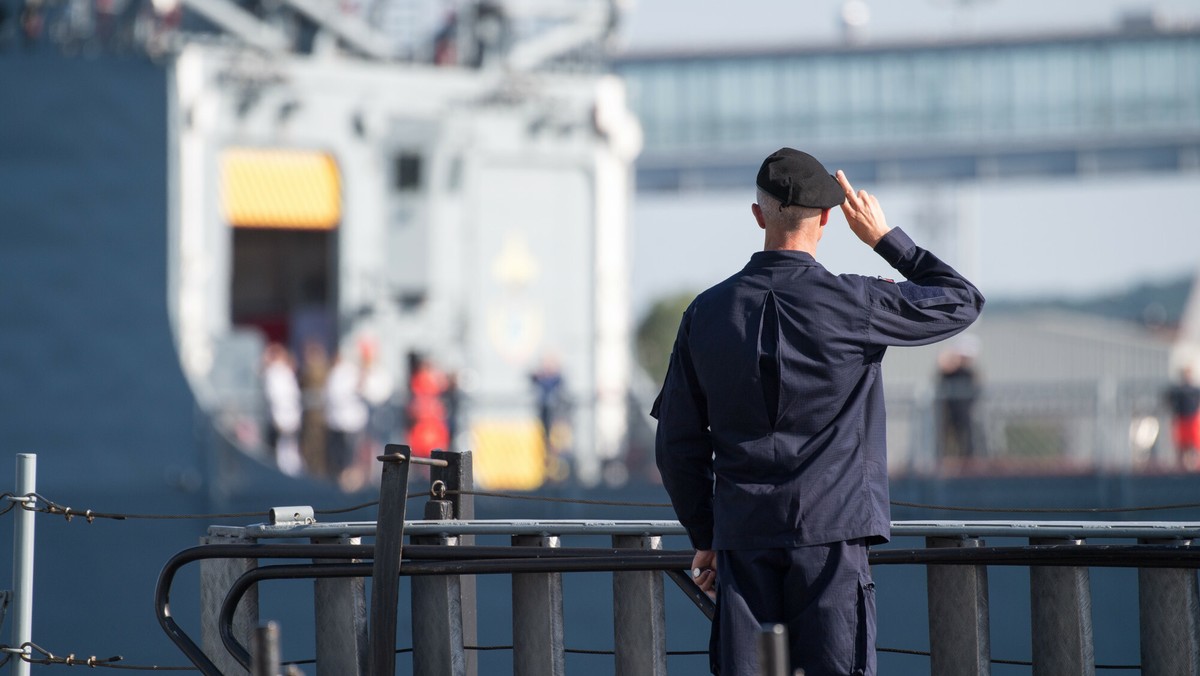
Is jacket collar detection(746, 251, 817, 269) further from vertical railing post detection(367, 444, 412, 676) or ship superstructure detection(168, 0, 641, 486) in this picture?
ship superstructure detection(168, 0, 641, 486)

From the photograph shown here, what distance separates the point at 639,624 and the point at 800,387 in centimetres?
117

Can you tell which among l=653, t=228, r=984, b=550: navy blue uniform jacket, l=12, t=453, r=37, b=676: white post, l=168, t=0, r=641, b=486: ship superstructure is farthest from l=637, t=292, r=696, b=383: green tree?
l=653, t=228, r=984, b=550: navy blue uniform jacket

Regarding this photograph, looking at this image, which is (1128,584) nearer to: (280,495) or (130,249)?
(280,495)

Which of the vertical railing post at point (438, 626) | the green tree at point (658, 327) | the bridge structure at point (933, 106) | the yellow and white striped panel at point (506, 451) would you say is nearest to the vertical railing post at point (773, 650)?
the vertical railing post at point (438, 626)

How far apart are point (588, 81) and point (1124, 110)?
37428mm

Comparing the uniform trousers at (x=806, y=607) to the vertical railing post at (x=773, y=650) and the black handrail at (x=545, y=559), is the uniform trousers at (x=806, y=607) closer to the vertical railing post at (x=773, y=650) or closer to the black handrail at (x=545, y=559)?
the black handrail at (x=545, y=559)

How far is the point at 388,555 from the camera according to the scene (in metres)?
3.78

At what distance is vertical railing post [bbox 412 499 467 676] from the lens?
4.05 meters

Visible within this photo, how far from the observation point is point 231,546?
12.9 ft

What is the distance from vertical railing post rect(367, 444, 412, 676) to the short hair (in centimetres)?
123

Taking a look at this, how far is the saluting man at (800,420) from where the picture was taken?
3160 millimetres

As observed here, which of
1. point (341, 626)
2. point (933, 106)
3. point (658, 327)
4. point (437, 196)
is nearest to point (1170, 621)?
point (341, 626)

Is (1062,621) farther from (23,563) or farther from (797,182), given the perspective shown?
(23,563)

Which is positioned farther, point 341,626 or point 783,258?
point 341,626
